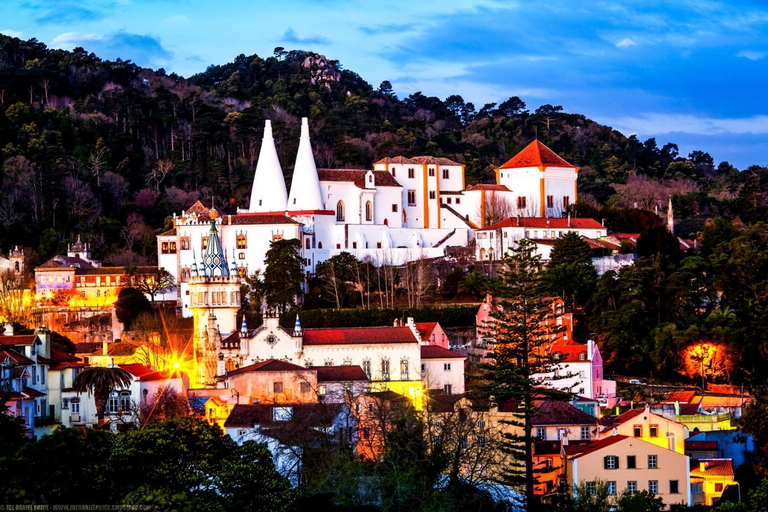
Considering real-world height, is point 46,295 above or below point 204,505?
above

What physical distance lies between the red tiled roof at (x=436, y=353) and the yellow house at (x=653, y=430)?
34.5 feet

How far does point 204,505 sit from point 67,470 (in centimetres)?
313

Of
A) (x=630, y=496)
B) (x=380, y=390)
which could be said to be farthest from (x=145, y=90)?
(x=630, y=496)

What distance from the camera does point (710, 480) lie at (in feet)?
144

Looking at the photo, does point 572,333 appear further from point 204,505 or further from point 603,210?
point 204,505

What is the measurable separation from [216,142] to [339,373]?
1809 inches

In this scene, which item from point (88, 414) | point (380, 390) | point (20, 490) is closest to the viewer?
point (20, 490)

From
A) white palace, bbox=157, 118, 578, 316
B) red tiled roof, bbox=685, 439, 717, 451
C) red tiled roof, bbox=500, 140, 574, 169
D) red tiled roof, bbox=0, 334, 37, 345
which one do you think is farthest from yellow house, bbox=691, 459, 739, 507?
red tiled roof, bbox=500, 140, 574, 169

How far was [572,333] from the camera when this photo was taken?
63.6 metres

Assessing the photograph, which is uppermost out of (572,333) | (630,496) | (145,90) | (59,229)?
(145,90)

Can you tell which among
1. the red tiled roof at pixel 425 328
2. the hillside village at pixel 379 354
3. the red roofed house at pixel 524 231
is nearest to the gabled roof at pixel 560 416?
the hillside village at pixel 379 354

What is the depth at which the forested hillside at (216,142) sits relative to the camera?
274 feet

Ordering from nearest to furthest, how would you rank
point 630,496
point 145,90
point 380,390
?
point 630,496, point 380,390, point 145,90

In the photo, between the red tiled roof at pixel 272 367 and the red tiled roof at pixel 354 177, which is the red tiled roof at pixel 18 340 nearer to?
the red tiled roof at pixel 272 367
